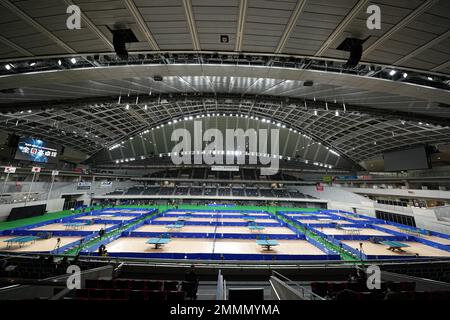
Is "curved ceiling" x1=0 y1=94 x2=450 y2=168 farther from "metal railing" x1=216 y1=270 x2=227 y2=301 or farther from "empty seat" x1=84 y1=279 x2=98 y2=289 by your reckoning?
"metal railing" x1=216 y1=270 x2=227 y2=301

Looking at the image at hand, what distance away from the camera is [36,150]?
21.4 m

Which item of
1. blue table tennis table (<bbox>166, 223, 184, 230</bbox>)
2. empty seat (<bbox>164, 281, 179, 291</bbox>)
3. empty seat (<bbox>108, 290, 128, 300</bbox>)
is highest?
empty seat (<bbox>108, 290, 128, 300</bbox>)

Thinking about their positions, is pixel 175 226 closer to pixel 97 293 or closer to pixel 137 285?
pixel 137 285

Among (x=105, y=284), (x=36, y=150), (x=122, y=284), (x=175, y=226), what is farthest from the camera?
(x=36, y=150)

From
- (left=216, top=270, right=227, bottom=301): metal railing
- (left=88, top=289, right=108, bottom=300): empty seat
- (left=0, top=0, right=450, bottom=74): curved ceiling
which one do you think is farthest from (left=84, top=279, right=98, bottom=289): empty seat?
(left=0, top=0, right=450, bottom=74): curved ceiling

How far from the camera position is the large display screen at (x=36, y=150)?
66.0 ft

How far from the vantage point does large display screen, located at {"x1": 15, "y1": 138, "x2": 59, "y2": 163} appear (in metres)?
20.1

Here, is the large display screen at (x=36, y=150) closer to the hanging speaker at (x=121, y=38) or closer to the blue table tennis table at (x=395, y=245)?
the hanging speaker at (x=121, y=38)

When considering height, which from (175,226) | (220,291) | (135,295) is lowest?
(175,226)

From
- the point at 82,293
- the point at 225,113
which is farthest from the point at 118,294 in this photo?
the point at 225,113

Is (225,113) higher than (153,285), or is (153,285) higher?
(225,113)

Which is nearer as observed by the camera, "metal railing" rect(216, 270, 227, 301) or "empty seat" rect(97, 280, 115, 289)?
"metal railing" rect(216, 270, 227, 301)

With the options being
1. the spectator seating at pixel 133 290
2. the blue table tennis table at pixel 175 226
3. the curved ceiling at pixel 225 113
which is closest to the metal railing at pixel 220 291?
the spectator seating at pixel 133 290
